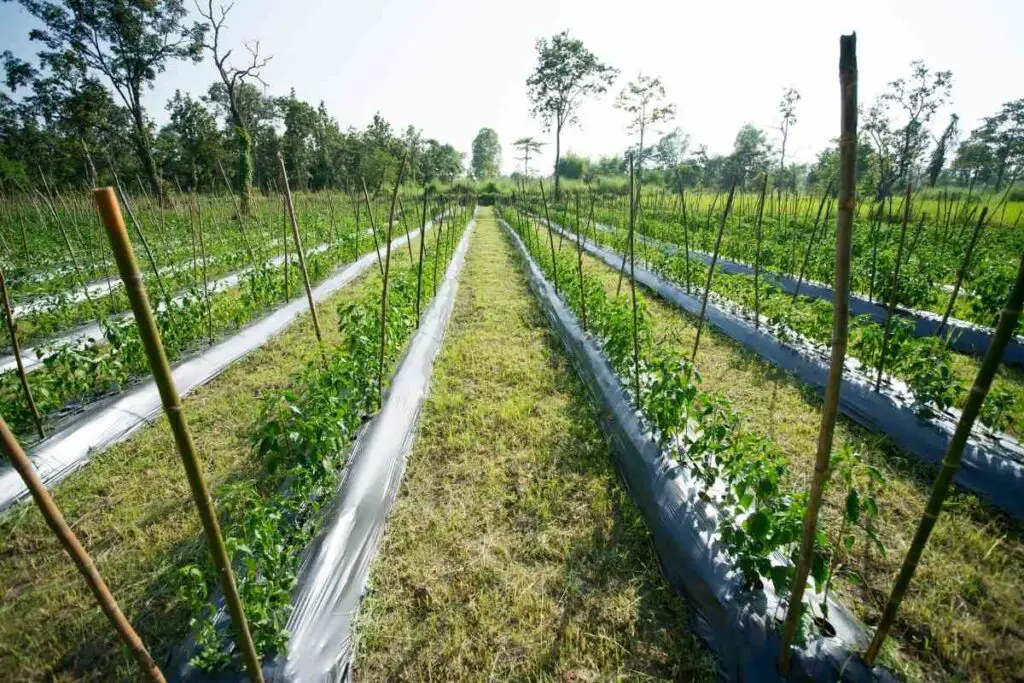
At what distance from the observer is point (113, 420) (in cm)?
386

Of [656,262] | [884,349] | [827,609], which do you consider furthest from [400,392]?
[656,262]

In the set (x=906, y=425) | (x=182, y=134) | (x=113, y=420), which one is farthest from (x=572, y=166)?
(x=113, y=420)

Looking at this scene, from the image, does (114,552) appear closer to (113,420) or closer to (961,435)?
(113,420)

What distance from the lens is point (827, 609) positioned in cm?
187

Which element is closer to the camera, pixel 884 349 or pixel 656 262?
pixel 884 349

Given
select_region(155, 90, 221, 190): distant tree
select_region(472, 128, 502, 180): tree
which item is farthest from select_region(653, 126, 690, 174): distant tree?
select_region(155, 90, 221, 190): distant tree

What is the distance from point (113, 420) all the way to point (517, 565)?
3.96 meters

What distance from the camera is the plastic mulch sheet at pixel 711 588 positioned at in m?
1.75

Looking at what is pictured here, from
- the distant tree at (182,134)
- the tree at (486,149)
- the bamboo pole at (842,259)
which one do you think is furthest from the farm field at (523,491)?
the tree at (486,149)

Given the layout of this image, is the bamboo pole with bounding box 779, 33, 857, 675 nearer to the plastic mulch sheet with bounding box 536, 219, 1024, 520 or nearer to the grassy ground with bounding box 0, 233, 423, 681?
the plastic mulch sheet with bounding box 536, 219, 1024, 520

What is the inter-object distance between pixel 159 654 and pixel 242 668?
84 centimetres

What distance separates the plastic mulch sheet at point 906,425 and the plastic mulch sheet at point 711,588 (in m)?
2.05

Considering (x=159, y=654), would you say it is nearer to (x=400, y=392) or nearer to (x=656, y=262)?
(x=400, y=392)

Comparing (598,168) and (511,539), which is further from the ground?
(598,168)
